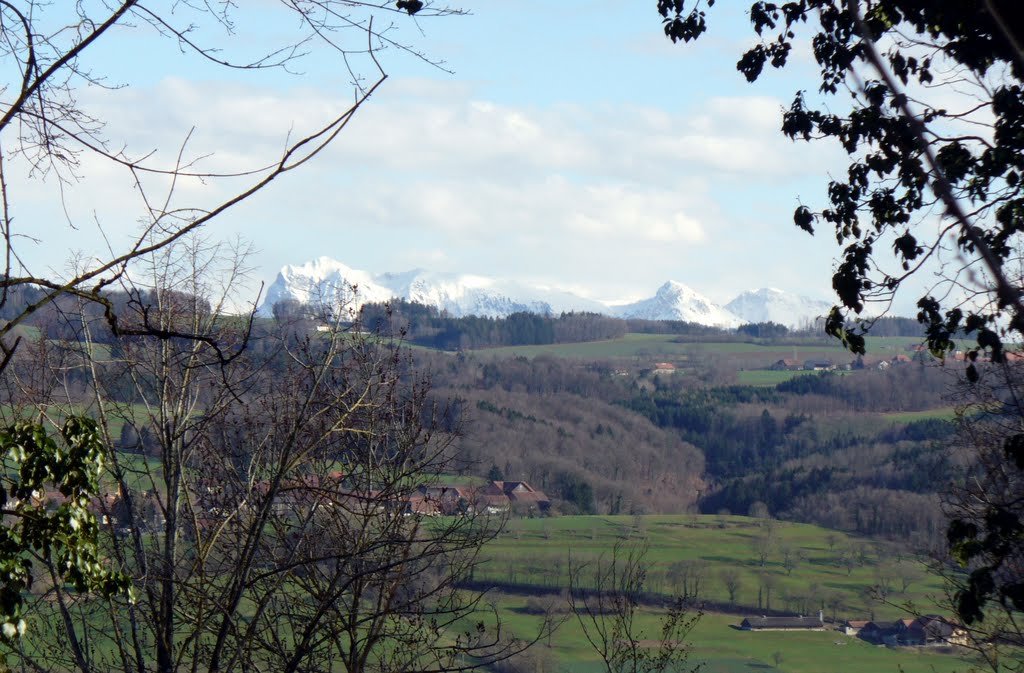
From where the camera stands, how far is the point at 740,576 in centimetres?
5103

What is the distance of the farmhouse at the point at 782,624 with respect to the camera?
41.8 meters

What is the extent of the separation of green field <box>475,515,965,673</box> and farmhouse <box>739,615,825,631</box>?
1.99 feet

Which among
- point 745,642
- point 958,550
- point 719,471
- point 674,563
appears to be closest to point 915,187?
point 958,550

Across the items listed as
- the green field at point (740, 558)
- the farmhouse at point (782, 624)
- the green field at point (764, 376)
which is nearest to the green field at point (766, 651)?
the farmhouse at point (782, 624)

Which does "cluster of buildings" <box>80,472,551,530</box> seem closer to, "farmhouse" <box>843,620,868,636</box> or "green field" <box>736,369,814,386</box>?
"farmhouse" <box>843,620,868,636</box>

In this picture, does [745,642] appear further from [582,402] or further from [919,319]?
[582,402]

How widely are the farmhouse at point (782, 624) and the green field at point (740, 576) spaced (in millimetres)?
607

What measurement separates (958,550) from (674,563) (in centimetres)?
4504

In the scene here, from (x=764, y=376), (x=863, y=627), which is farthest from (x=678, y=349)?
(x=863, y=627)

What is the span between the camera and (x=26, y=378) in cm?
837

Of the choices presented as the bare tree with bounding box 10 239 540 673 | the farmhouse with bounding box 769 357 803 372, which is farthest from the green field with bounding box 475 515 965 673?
the farmhouse with bounding box 769 357 803 372

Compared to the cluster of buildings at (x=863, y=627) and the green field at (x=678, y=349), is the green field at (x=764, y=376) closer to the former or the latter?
the green field at (x=678, y=349)

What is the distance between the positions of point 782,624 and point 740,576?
27.9ft

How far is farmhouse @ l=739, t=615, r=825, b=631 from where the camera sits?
4184 centimetres
